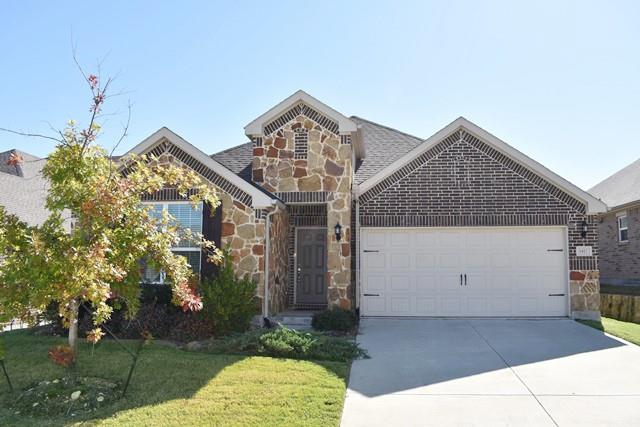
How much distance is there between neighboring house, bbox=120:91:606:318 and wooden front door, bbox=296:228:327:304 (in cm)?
86

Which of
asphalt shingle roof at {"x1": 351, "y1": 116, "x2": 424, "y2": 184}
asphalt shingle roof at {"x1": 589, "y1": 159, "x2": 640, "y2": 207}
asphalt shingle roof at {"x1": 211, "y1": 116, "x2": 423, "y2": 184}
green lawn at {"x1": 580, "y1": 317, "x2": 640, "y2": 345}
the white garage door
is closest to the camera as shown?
green lawn at {"x1": 580, "y1": 317, "x2": 640, "y2": 345}

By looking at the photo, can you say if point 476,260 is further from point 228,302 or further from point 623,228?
point 623,228

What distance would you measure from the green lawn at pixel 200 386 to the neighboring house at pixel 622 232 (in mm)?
16160

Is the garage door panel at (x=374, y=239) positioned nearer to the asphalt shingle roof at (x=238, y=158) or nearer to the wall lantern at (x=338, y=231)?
the wall lantern at (x=338, y=231)

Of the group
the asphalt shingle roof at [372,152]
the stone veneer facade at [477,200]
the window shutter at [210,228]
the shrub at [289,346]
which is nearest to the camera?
the shrub at [289,346]

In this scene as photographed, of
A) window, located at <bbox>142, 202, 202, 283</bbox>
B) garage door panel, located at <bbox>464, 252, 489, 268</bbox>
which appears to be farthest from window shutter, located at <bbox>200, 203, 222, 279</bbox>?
garage door panel, located at <bbox>464, 252, 489, 268</bbox>

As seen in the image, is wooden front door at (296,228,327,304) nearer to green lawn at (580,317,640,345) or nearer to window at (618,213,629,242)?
green lawn at (580,317,640,345)

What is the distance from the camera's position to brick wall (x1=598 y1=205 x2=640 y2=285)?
1917 cm

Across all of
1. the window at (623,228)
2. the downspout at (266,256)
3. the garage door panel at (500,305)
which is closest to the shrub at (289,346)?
the downspout at (266,256)

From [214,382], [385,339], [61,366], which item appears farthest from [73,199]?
[385,339]

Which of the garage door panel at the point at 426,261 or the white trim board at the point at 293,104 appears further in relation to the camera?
the garage door panel at the point at 426,261

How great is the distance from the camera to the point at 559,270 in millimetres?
12688

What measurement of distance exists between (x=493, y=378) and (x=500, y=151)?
7.23m

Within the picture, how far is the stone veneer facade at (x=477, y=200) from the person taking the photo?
41.3ft
